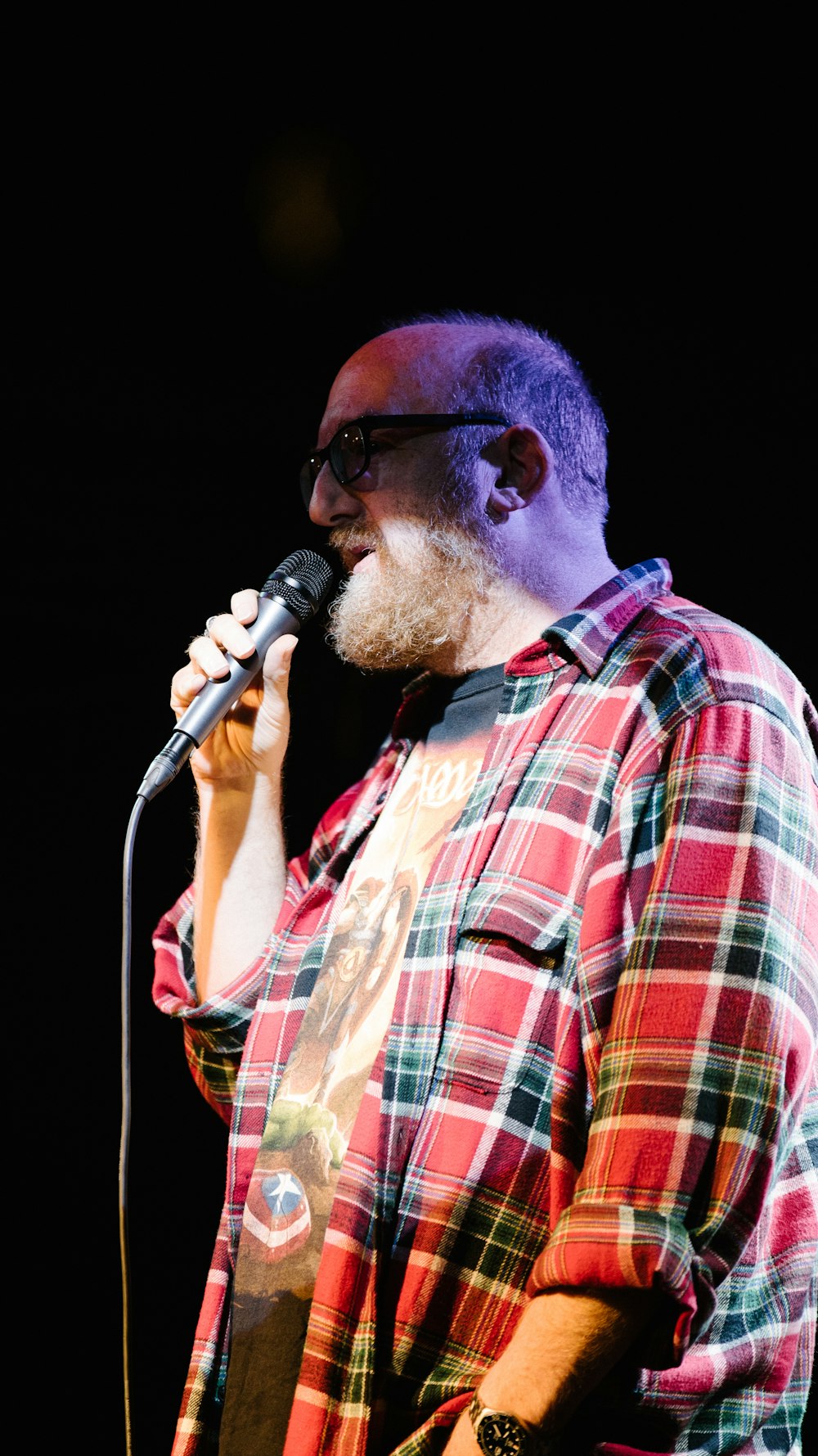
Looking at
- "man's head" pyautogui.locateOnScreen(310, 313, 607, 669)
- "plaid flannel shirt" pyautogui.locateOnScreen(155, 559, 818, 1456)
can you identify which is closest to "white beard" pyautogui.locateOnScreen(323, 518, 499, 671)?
"man's head" pyautogui.locateOnScreen(310, 313, 607, 669)

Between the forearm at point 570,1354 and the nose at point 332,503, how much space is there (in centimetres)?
117

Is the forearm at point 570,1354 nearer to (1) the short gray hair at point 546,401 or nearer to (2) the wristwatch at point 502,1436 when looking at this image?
(2) the wristwatch at point 502,1436

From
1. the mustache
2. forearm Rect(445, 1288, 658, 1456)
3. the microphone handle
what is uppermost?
the mustache

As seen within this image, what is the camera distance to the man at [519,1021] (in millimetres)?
923

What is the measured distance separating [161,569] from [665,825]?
1558mm

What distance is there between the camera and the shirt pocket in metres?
1.09

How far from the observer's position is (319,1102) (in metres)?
1.30

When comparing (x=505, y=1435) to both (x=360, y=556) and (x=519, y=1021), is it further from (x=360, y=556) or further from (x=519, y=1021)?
(x=360, y=556)

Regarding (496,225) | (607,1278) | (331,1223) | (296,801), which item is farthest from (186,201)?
(607,1278)

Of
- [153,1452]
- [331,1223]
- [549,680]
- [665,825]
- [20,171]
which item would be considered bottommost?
[153,1452]

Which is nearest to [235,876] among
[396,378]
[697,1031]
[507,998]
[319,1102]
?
[319,1102]

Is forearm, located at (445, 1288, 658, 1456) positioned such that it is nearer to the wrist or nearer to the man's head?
the wrist

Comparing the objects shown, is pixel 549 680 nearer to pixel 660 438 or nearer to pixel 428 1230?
pixel 428 1230

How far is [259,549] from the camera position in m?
2.33
